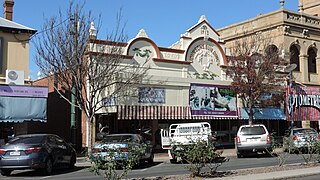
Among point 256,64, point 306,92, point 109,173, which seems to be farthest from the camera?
point 306,92

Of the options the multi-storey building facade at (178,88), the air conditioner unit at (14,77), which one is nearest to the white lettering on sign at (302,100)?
the multi-storey building facade at (178,88)

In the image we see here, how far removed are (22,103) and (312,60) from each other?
25.7m

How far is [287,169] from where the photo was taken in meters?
15.4

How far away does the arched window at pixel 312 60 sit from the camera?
124 feet

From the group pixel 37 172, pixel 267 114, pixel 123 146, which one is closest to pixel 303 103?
pixel 267 114

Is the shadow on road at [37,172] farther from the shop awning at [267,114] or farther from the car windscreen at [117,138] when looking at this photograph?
the shop awning at [267,114]

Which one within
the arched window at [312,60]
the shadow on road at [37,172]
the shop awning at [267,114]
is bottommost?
the shadow on road at [37,172]

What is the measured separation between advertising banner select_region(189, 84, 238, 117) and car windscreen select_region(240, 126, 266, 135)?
5.55 metres

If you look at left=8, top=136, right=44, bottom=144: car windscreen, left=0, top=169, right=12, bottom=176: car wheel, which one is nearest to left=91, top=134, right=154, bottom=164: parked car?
left=8, top=136, right=44, bottom=144: car windscreen

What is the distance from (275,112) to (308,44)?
8023 millimetres

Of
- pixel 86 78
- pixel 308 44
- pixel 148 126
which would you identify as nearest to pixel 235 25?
pixel 308 44

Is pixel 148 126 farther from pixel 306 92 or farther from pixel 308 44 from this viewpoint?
pixel 308 44

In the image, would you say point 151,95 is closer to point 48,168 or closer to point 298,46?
point 48,168

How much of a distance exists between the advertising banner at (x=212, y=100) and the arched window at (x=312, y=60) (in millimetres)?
11329
